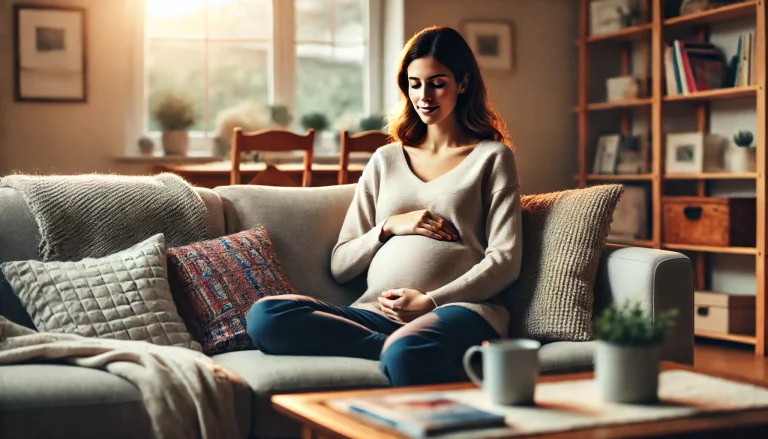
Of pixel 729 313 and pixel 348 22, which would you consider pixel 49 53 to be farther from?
pixel 729 313

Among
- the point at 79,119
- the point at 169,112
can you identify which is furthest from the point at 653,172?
the point at 79,119

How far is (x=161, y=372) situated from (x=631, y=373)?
35.1 inches

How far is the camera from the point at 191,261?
2.34 meters

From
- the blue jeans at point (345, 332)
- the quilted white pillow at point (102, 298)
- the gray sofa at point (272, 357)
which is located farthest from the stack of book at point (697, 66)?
the quilted white pillow at point (102, 298)

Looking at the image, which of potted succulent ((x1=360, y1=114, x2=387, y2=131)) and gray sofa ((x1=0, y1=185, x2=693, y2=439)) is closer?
gray sofa ((x1=0, y1=185, x2=693, y2=439))

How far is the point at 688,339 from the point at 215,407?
3.65ft

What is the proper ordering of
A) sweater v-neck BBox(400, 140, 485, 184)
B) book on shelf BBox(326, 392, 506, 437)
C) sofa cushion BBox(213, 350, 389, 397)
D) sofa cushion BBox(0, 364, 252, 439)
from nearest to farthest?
book on shelf BBox(326, 392, 506, 437) → sofa cushion BBox(0, 364, 252, 439) → sofa cushion BBox(213, 350, 389, 397) → sweater v-neck BBox(400, 140, 485, 184)

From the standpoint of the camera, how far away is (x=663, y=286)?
2.25 metres

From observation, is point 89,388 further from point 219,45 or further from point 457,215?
point 219,45

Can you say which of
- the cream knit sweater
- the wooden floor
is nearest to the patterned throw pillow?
the cream knit sweater

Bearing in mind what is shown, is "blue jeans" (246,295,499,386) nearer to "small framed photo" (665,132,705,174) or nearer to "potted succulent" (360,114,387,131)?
"small framed photo" (665,132,705,174)

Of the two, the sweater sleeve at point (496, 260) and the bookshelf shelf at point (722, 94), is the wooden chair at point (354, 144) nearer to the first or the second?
the bookshelf shelf at point (722, 94)

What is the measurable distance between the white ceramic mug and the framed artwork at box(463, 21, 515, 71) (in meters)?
3.78

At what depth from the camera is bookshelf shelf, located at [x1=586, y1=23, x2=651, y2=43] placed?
4770 mm
